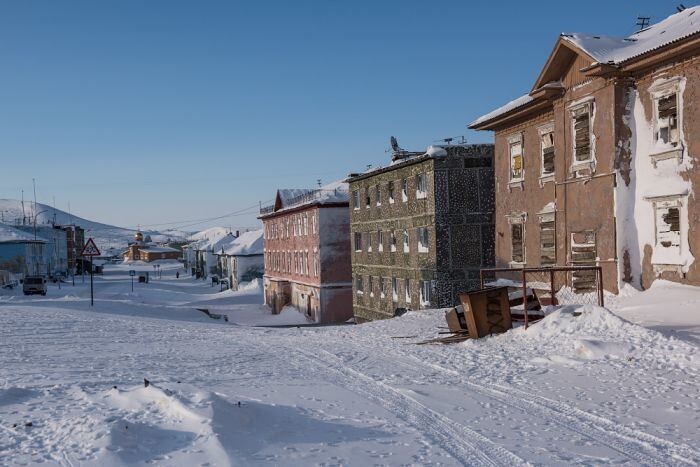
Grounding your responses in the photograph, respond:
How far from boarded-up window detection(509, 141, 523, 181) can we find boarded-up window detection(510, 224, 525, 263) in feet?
6.48

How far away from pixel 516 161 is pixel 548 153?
2415mm

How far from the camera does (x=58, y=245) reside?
118m

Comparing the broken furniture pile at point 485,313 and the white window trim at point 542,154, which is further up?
the white window trim at point 542,154

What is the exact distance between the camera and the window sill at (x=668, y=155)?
17.8 m

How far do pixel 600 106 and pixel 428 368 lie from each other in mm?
10997

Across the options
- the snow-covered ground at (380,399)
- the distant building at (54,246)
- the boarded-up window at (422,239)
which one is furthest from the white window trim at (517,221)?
the distant building at (54,246)

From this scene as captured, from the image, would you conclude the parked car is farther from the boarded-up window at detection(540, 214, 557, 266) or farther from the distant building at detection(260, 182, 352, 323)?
the boarded-up window at detection(540, 214, 557, 266)

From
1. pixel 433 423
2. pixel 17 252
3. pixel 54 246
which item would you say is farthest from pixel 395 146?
pixel 54 246

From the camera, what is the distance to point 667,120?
60.1ft

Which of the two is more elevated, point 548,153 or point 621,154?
point 548,153

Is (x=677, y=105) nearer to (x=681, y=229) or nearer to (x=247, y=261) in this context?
(x=681, y=229)

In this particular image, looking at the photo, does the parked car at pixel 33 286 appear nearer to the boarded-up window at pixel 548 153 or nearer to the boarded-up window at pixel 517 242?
the boarded-up window at pixel 517 242

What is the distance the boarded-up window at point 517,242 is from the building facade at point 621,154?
133 centimetres

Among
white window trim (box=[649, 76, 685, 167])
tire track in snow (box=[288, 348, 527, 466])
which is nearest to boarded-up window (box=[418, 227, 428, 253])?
white window trim (box=[649, 76, 685, 167])
